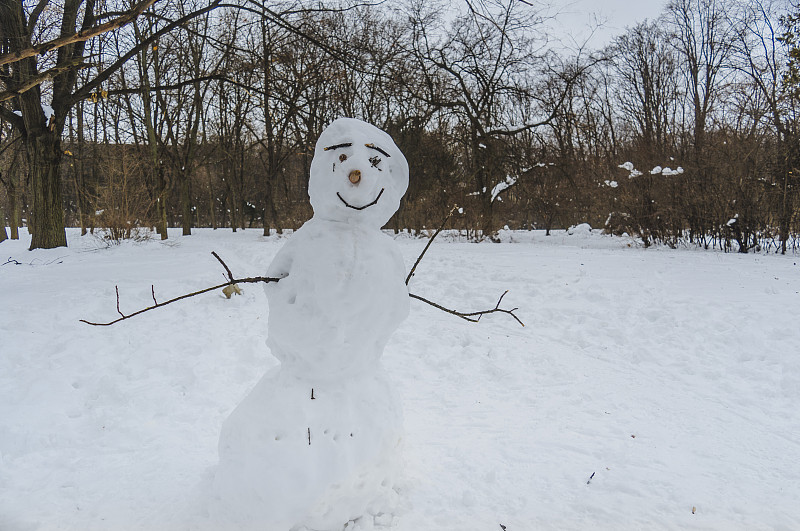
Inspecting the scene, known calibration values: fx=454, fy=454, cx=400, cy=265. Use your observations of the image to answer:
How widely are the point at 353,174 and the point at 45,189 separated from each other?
9.37 metres

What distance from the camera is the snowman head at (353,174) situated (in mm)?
2125

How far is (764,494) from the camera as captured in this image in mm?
2760

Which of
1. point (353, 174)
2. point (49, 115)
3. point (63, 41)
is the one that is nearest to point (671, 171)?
point (353, 174)

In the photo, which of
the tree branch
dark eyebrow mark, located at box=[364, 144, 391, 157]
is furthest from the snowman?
the tree branch

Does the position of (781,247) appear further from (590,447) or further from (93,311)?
(93,311)

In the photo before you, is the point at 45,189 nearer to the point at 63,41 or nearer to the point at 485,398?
the point at 63,41

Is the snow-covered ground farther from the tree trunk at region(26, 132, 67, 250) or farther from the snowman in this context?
the tree trunk at region(26, 132, 67, 250)

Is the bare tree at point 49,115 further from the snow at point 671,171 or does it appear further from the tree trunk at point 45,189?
the snow at point 671,171

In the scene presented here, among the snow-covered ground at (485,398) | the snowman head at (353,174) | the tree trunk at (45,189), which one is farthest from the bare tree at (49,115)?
the snowman head at (353,174)

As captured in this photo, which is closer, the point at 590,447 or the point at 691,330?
the point at 590,447

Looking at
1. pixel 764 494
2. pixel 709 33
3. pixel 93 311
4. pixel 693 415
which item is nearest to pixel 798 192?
pixel 693 415

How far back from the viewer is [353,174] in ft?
6.87

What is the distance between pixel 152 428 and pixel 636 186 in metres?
11.4

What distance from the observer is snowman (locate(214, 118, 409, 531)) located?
2.10 m
